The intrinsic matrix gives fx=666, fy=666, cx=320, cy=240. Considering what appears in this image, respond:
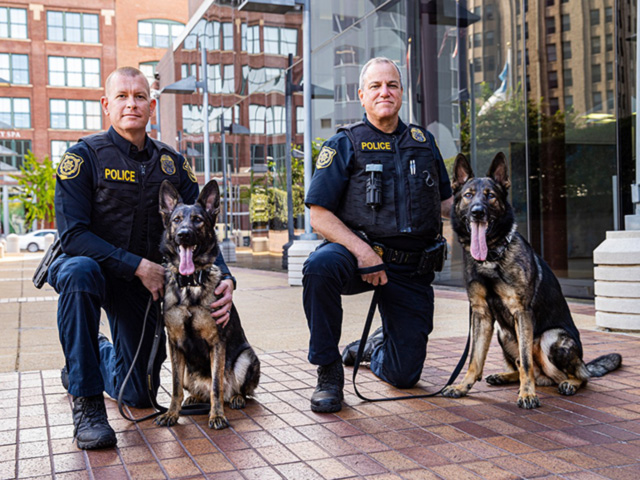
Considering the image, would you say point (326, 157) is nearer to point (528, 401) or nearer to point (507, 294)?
point (507, 294)

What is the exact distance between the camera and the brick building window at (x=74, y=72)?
168 feet

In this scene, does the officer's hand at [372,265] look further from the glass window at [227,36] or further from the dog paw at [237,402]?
the glass window at [227,36]

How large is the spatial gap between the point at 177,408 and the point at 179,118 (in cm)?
3090

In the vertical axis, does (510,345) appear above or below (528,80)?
below

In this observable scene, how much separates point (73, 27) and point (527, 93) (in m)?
49.0

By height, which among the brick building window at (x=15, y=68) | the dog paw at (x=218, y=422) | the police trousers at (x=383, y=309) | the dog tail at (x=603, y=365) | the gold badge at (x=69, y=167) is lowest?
the dog paw at (x=218, y=422)

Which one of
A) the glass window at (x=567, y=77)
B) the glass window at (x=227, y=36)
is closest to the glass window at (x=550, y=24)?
the glass window at (x=567, y=77)

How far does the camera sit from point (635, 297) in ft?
20.7

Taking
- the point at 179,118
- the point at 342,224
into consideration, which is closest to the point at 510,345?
the point at 342,224

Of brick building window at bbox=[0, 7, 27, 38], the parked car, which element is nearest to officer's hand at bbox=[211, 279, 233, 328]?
the parked car

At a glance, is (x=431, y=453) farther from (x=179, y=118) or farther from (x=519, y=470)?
(x=179, y=118)

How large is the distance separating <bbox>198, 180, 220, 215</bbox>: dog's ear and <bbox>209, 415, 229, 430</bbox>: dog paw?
115 centimetres

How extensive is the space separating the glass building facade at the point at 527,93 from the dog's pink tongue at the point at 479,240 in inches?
244

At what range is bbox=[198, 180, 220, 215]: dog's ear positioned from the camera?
373 cm
